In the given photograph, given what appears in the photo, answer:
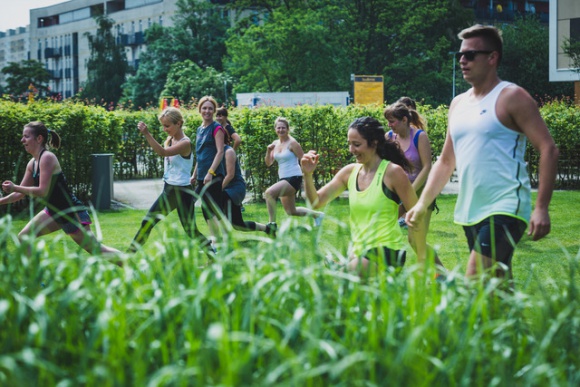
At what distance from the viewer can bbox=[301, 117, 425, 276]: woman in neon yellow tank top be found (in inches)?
224

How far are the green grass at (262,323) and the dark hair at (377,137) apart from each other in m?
1.80

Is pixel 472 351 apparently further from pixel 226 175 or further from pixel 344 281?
pixel 226 175

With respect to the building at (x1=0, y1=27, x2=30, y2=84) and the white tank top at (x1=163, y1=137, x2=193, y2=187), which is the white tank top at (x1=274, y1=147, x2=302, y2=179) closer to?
the white tank top at (x1=163, y1=137, x2=193, y2=187)

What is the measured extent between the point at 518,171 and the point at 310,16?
51.4m

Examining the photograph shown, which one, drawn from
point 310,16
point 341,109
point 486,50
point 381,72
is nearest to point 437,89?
point 381,72

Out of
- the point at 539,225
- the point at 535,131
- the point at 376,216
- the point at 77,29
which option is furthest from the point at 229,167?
the point at 77,29

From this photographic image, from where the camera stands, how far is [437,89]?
61656 millimetres

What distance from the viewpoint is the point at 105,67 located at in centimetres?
8650

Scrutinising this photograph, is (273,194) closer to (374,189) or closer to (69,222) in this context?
(69,222)

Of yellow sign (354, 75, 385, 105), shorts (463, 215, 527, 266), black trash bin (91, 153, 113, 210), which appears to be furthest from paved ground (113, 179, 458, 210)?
yellow sign (354, 75, 385, 105)

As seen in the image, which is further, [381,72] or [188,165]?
[381,72]

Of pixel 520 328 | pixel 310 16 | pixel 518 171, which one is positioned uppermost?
pixel 310 16

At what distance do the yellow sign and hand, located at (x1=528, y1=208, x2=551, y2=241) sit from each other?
38227 millimetres

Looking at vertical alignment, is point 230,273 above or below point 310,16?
below
